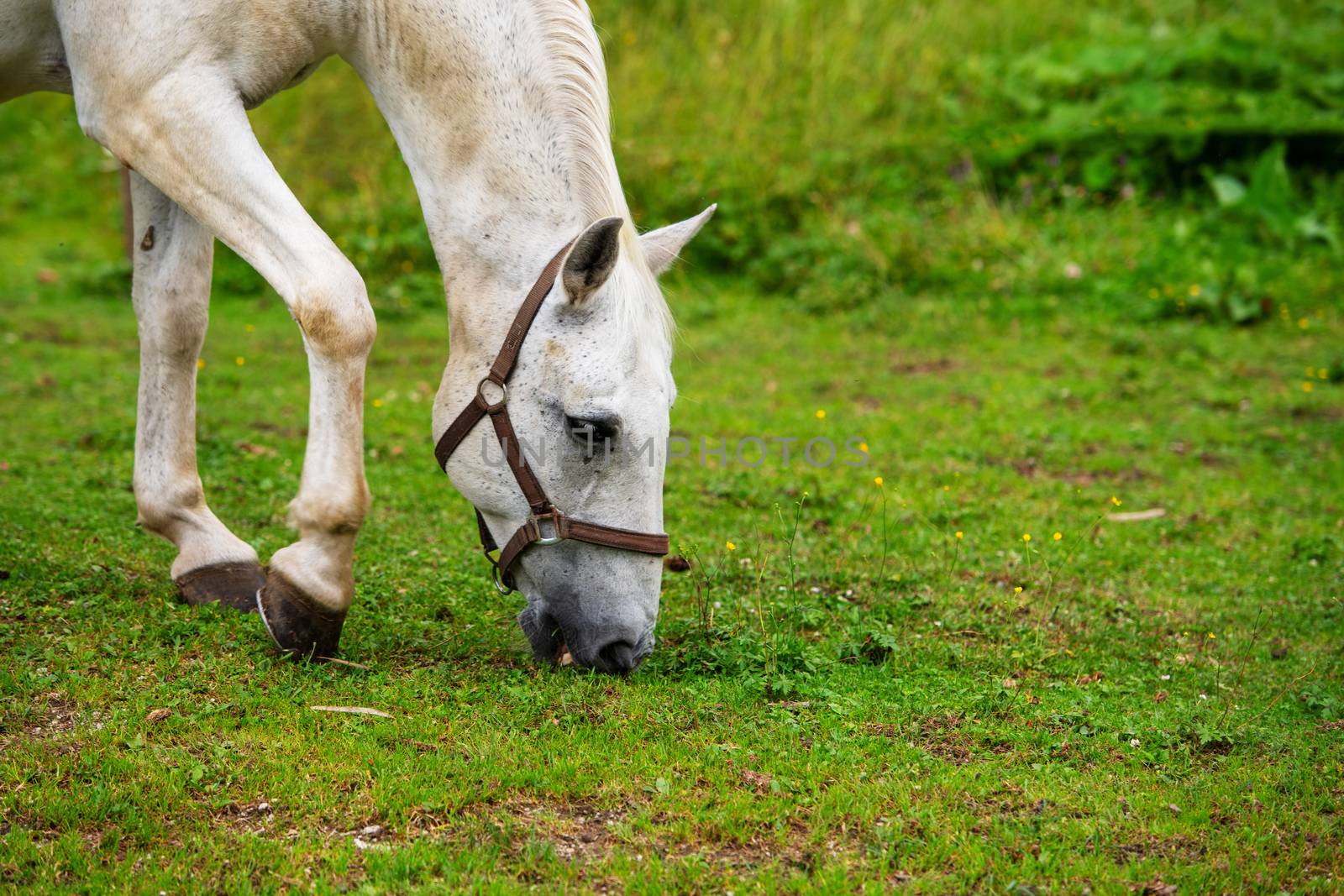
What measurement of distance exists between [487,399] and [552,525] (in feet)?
1.22

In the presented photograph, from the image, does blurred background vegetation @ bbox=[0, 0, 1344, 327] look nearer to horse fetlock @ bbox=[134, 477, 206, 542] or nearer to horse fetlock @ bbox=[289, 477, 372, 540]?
horse fetlock @ bbox=[134, 477, 206, 542]

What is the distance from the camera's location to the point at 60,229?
11.3 metres

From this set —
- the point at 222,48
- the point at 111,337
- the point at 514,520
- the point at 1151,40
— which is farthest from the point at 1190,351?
the point at 111,337

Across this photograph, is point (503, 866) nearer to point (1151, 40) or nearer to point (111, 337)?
point (111, 337)

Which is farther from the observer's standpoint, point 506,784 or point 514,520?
point 514,520

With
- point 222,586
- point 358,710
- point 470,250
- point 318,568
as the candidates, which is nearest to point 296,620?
point 318,568

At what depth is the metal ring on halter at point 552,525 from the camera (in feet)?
10.5

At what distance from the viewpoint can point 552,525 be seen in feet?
10.6

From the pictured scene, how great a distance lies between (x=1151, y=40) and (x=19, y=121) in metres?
11.0

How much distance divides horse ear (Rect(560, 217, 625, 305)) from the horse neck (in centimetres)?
18

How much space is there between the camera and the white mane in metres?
3.18

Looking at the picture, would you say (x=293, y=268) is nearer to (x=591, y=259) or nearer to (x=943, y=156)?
(x=591, y=259)

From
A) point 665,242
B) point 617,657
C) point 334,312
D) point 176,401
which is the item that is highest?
point 665,242

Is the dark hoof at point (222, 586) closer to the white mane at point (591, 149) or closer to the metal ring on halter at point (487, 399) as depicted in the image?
the metal ring on halter at point (487, 399)
